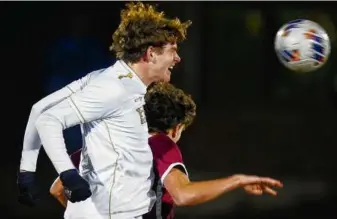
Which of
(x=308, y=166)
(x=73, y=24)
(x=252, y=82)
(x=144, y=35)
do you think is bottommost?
(x=308, y=166)

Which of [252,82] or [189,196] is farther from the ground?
[189,196]

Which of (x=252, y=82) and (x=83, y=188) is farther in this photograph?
(x=252, y=82)

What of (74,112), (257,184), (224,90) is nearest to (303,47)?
(257,184)

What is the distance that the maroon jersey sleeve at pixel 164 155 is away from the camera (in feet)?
12.0

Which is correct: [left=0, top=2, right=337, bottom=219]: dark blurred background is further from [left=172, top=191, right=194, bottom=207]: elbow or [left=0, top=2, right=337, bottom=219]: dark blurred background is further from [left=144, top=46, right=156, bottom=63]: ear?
[left=172, top=191, right=194, bottom=207]: elbow

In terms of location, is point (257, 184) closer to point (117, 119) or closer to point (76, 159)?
point (117, 119)

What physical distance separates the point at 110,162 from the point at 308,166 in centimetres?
408

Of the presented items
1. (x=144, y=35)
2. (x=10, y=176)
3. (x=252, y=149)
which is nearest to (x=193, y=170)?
(x=252, y=149)

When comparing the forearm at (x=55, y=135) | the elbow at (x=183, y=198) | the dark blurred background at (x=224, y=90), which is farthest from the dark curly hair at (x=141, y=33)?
the dark blurred background at (x=224, y=90)

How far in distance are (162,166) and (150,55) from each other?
43 cm

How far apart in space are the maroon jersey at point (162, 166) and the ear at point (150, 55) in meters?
0.36

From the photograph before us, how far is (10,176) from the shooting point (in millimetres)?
7070

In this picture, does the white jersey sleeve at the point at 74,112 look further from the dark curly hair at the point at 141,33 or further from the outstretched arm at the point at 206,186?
the outstretched arm at the point at 206,186

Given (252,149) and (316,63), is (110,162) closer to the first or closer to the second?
(316,63)
